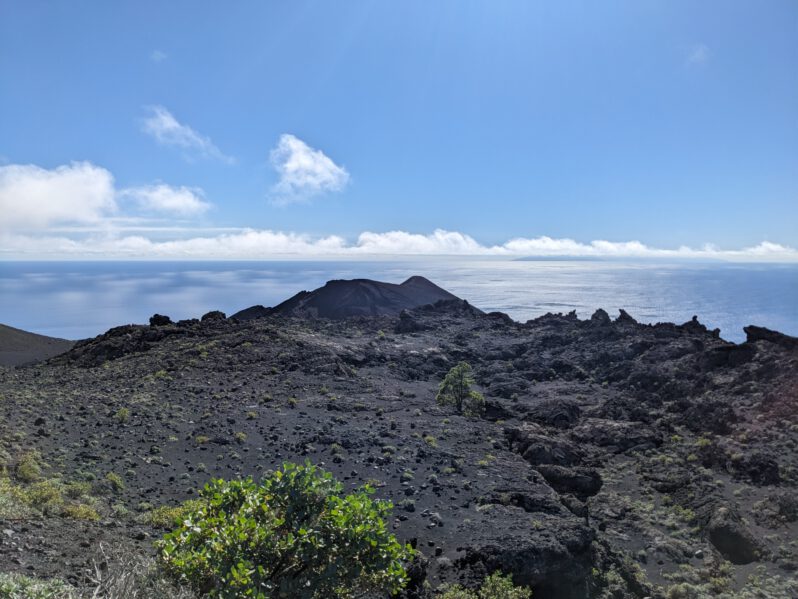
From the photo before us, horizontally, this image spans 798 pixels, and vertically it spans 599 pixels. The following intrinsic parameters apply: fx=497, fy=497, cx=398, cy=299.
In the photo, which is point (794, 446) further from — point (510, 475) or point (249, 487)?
point (249, 487)

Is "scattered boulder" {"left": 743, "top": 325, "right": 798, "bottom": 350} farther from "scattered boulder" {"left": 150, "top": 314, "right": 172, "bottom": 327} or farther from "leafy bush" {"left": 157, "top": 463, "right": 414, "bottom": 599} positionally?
"scattered boulder" {"left": 150, "top": 314, "right": 172, "bottom": 327}

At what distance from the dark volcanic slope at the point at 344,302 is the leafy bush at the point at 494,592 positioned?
61.2 m

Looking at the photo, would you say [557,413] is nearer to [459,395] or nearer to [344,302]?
[459,395]

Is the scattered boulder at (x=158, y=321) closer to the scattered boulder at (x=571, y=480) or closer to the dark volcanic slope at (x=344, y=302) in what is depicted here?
the dark volcanic slope at (x=344, y=302)

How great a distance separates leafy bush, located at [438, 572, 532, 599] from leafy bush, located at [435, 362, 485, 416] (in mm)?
19696

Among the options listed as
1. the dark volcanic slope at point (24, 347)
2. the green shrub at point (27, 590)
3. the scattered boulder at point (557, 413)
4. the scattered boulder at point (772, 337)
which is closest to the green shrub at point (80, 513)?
the green shrub at point (27, 590)

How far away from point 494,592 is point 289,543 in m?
7.37

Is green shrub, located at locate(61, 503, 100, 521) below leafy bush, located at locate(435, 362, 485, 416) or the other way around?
the other way around

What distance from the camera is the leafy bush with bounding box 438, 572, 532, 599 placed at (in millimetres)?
11859

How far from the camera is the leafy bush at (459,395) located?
107 feet

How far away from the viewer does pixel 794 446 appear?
26.1 m

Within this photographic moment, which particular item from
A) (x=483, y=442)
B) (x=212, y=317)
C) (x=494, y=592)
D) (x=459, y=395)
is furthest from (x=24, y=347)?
(x=494, y=592)

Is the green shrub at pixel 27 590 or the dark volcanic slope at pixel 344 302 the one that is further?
the dark volcanic slope at pixel 344 302

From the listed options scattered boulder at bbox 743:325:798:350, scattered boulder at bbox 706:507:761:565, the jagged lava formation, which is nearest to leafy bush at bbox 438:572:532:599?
the jagged lava formation
